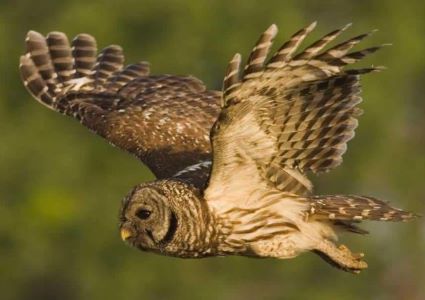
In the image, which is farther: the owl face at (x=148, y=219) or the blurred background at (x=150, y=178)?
the blurred background at (x=150, y=178)

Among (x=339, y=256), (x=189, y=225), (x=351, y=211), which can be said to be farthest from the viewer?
(x=339, y=256)

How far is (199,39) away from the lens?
30375mm

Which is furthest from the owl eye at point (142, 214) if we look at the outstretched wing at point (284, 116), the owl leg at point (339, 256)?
the owl leg at point (339, 256)

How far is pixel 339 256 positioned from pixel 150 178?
45.8 feet

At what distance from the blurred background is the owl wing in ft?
→ 39.2

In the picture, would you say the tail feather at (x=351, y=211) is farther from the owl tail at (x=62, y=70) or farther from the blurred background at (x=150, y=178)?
the blurred background at (x=150, y=178)

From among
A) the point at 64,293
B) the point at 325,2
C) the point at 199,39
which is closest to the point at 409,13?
the point at 325,2

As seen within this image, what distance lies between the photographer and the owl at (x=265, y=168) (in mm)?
11023

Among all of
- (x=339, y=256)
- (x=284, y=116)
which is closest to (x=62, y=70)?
(x=339, y=256)

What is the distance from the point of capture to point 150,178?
86.7 feet

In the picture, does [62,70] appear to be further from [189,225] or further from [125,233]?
[189,225]

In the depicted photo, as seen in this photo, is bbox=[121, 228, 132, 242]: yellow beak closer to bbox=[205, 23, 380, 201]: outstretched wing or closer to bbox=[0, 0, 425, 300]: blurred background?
bbox=[205, 23, 380, 201]: outstretched wing

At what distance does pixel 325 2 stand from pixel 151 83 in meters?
19.7

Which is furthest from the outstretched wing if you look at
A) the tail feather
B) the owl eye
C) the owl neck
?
the owl eye
